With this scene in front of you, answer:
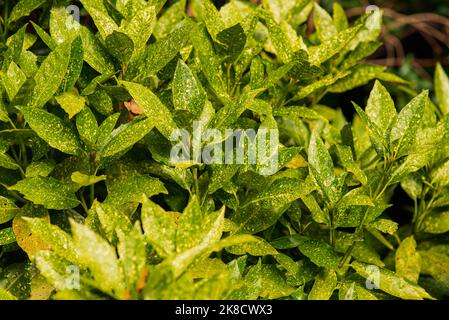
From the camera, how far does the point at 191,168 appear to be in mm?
1041

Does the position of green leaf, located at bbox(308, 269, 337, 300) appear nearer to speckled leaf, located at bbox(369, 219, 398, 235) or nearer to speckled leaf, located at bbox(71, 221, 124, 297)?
speckled leaf, located at bbox(369, 219, 398, 235)

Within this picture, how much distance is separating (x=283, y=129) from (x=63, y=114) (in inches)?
18.2

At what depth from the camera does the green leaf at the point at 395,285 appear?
1.01 metres

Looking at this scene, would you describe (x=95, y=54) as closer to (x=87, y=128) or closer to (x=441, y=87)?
(x=87, y=128)

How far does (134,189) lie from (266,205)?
8.8 inches

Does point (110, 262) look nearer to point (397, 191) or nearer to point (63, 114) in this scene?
point (63, 114)

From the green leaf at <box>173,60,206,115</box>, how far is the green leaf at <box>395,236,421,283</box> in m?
0.50

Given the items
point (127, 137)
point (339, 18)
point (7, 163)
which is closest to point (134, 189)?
point (127, 137)

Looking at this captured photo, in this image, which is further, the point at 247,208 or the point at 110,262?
the point at 247,208

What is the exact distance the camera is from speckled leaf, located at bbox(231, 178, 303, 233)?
101 centimetres

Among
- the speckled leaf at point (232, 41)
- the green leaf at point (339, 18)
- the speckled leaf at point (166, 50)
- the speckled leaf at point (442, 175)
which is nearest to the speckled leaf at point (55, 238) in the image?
the speckled leaf at point (166, 50)

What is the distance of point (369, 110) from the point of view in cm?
115

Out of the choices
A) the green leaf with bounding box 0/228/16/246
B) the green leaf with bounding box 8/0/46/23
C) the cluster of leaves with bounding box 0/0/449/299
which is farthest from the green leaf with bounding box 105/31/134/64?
the green leaf with bounding box 0/228/16/246

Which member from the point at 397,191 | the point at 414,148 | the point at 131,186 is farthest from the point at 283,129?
the point at 397,191
